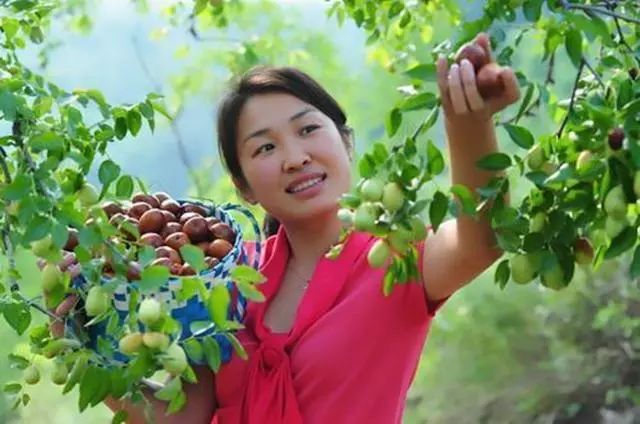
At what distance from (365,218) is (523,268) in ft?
0.50

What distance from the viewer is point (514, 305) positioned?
4168 millimetres

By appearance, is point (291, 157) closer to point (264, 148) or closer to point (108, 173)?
point (264, 148)

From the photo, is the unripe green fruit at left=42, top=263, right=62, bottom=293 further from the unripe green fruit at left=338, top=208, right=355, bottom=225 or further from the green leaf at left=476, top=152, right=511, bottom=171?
the green leaf at left=476, top=152, right=511, bottom=171

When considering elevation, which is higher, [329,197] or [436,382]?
[329,197]

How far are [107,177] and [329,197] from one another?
38 cm

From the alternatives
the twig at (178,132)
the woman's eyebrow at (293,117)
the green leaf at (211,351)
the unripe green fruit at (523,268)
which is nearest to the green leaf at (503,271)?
the unripe green fruit at (523,268)

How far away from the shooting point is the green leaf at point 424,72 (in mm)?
1242

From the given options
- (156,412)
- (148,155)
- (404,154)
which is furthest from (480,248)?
(148,155)

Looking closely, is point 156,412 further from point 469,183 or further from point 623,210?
point 623,210

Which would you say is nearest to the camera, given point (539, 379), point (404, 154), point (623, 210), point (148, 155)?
point (623, 210)

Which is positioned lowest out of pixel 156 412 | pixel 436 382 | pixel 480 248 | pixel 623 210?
A: pixel 436 382

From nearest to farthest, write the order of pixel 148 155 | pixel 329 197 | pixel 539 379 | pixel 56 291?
1. pixel 56 291
2. pixel 329 197
3. pixel 148 155
4. pixel 539 379

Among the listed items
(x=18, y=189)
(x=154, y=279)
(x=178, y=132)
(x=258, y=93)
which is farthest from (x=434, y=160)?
(x=178, y=132)

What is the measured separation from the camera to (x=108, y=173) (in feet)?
4.64
